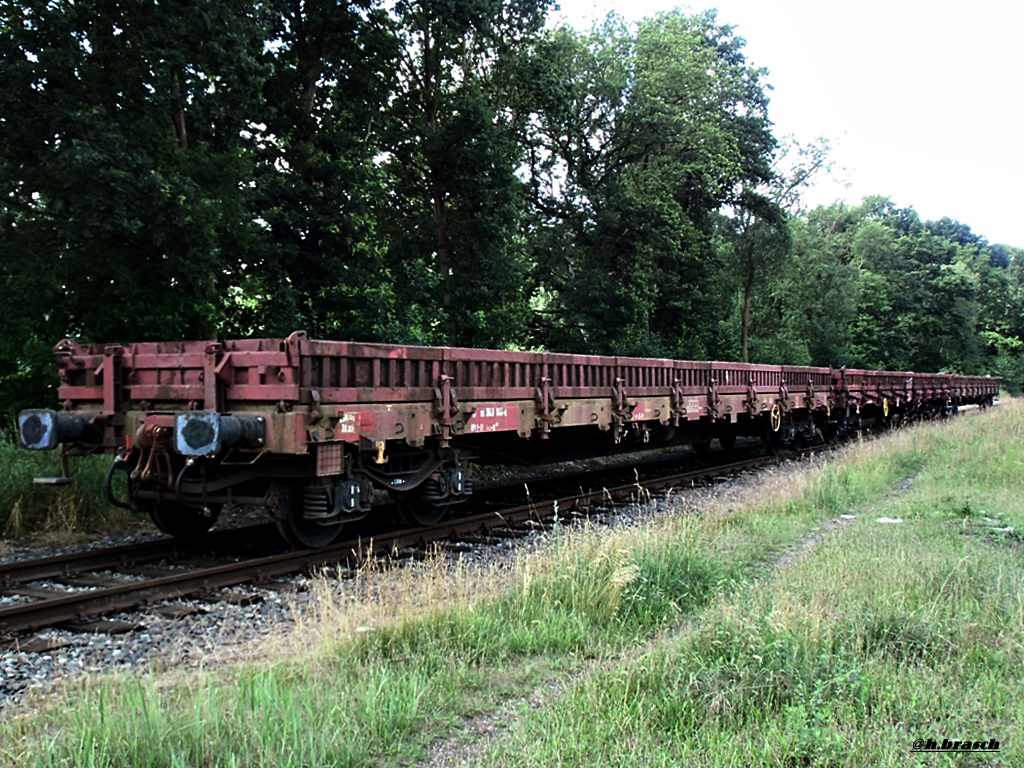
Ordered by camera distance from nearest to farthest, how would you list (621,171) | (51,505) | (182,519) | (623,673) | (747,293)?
(623,673), (182,519), (51,505), (621,171), (747,293)

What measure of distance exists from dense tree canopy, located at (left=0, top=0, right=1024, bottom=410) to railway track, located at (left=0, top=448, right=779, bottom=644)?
4.92 meters

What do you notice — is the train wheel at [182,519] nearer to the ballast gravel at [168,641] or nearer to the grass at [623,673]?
the ballast gravel at [168,641]

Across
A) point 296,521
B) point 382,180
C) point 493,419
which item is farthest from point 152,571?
point 382,180

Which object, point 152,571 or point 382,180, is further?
point 382,180

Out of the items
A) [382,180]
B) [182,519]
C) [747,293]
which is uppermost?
[382,180]

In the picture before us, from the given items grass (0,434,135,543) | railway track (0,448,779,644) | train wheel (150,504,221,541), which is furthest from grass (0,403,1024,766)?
grass (0,434,135,543)

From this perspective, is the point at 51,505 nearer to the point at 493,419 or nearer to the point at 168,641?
the point at 168,641

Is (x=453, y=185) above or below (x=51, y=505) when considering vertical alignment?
above

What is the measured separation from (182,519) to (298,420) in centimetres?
243

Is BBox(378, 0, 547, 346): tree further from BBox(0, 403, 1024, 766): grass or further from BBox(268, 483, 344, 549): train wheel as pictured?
BBox(0, 403, 1024, 766): grass

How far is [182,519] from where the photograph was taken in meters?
8.02

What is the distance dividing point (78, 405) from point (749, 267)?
30.3 meters

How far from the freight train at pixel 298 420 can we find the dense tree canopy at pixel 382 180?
3.21 metres

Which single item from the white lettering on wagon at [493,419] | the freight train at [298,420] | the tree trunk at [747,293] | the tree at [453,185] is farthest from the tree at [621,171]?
the white lettering on wagon at [493,419]
